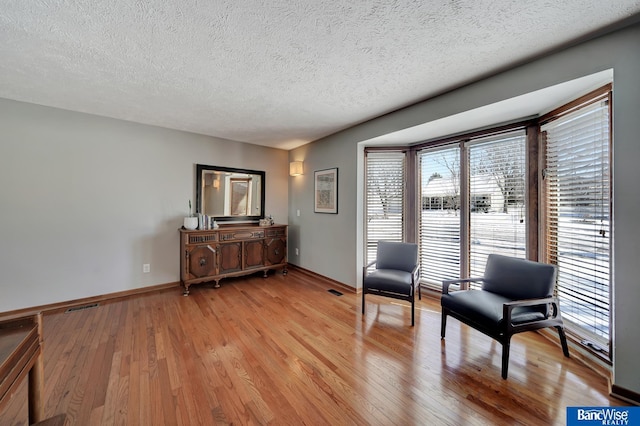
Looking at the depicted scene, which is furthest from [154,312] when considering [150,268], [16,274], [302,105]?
[302,105]

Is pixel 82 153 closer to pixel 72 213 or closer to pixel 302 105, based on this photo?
pixel 72 213

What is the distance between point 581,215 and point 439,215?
135 cm

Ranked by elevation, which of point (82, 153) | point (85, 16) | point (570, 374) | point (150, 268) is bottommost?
point (570, 374)

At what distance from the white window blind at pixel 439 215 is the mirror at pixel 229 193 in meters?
2.86

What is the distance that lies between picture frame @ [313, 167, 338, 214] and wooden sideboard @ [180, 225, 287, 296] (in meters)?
0.79

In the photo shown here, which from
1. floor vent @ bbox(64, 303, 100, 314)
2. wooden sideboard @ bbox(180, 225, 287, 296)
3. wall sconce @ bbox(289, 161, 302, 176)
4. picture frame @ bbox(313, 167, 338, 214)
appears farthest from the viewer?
wall sconce @ bbox(289, 161, 302, 176)

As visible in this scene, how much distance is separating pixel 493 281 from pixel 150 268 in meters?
4.37

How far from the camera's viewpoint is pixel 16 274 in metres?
2.68

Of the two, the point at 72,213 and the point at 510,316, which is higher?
the point at 72,213

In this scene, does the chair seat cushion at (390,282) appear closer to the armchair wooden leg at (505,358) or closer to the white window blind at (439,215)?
the white window blind at (439,215)

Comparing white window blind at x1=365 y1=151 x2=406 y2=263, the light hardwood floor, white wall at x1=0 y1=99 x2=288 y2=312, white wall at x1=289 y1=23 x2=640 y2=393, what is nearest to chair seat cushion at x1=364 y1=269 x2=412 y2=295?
the light hardwood floor

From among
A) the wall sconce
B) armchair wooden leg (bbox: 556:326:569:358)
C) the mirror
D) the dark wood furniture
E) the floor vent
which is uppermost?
the wall sconce

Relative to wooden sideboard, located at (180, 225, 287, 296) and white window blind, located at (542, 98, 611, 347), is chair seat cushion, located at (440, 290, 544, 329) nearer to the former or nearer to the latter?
white window blind, located at (542, 98, 611, 347)

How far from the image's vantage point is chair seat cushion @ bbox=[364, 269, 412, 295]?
2.60 meters
